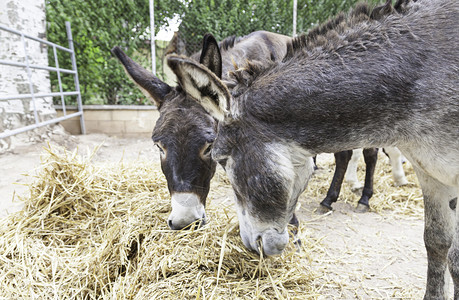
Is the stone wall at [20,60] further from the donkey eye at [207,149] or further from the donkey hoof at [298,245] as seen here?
the donkey hoof at [298,245]

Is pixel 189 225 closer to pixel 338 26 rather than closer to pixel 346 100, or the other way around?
pixel 346 100

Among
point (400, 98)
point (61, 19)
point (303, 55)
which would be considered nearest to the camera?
point (400, 98)

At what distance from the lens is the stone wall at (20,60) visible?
4.94m

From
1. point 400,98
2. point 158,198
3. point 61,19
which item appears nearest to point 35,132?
point 61,19

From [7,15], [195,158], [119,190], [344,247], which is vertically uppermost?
[7,15]

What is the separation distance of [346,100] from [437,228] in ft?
3.64

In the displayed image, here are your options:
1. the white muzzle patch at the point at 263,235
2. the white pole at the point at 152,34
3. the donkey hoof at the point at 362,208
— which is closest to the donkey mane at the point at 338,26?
the white muzzle patch at the point at 263,235

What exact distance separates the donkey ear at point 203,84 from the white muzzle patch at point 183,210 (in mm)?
877

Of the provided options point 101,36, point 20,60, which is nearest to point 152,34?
point 101,36

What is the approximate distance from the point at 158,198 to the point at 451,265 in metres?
2.26

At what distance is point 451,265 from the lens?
4.06ft

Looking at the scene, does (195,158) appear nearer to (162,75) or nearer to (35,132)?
(35,132)

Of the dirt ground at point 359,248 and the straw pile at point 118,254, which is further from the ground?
the straw pile at point 118,254

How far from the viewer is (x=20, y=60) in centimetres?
517
